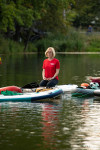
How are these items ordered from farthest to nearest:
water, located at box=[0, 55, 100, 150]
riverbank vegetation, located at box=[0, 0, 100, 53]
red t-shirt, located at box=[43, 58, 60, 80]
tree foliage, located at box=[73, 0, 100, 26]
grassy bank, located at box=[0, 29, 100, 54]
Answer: tree foliage, located at box=[73, 0, 100, 26], grassy bank, located at box=[0, 29, 100, 54], riverbank vegetation, located at box=[0, 0, 100, 53], red t-shirt, located at box=[43, 58, 60, 80], water, located at box=[0, 55, 100, 150]

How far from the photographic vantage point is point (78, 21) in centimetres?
8256

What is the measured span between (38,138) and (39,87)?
6.84m

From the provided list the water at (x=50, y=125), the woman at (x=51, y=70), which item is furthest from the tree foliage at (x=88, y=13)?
the water at (x=50, y=125)

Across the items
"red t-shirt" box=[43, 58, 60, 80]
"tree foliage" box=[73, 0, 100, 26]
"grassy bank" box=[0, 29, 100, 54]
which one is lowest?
"grassy bank" box=[0, 29, 100, 54]

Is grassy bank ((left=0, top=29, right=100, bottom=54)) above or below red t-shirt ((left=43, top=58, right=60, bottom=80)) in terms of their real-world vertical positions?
below

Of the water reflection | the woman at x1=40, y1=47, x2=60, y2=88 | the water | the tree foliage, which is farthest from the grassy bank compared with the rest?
the water reflection

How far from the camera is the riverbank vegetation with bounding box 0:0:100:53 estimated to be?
5341cm

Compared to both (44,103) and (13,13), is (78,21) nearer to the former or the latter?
(13,13)

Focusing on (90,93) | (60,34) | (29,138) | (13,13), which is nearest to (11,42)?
(13,13)

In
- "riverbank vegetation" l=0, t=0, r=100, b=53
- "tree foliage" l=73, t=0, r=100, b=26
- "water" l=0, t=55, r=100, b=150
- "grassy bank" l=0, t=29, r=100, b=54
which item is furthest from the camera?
"tree foliage" l=73, t=0, r=100, b=26

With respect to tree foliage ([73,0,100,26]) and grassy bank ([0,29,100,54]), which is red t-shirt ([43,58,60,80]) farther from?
tree foliage ([73,0,100,26])

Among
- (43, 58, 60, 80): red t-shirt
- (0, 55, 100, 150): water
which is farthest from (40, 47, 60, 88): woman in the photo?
(0, 55, 100, 150): water

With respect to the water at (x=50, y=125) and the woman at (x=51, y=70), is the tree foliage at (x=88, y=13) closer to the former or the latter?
the woman at (x=51, y=70)

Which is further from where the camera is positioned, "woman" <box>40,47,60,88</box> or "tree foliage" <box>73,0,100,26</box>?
"tree foliage" <box>73,0,100,26</box>
